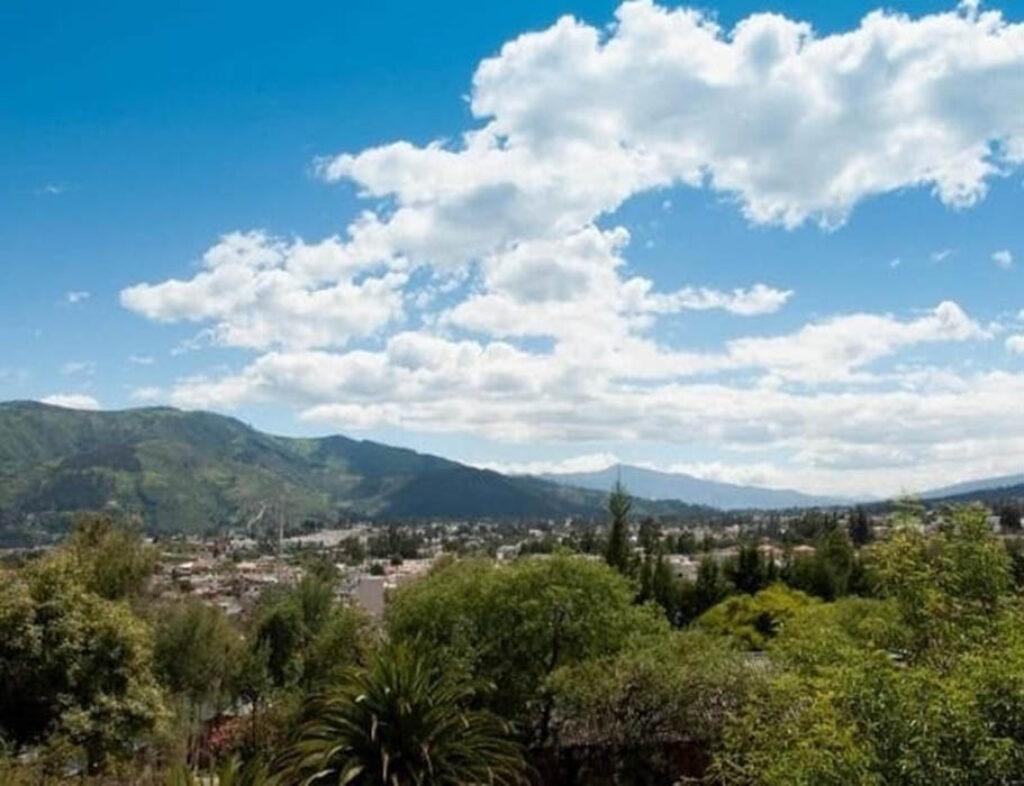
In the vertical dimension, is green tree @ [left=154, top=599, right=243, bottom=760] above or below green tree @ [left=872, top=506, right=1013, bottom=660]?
below

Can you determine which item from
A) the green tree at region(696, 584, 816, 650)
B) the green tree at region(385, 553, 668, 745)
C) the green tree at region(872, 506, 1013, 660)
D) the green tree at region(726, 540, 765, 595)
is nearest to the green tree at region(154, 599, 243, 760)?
the green tree at region(385, 553, 668, 745)

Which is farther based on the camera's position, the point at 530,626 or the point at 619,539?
the point at 619,539

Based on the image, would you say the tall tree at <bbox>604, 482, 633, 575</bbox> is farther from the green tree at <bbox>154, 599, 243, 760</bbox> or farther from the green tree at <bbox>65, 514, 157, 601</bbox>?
the green tree at <bbox>65, 514, 157, 601</bbox>

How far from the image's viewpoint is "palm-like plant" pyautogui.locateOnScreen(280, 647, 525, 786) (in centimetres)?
1283

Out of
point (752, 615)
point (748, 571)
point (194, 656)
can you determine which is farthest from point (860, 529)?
point (194, 656)

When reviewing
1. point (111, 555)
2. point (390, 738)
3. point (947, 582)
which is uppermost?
point (947, 582)

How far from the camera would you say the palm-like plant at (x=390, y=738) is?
12828mm

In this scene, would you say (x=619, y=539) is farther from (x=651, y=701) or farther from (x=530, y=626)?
(x=651, y=701)

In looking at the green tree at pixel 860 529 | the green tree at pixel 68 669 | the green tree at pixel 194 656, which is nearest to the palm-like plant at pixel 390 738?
the green tree at pixel 68 669

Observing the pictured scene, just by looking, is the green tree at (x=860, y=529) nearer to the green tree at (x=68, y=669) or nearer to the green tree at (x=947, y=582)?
the green tree at (x=947, y=582)

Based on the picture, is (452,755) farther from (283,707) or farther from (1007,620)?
(283,707)

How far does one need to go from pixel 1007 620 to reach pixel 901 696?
161 inches

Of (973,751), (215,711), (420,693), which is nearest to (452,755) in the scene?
(420,693)

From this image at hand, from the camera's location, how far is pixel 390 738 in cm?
1302
